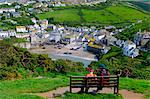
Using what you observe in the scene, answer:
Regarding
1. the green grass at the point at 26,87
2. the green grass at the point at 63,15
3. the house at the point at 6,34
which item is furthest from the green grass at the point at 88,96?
the green grass at the point at 63,15

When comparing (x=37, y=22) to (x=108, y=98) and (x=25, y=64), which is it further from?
(x=108, y=98)

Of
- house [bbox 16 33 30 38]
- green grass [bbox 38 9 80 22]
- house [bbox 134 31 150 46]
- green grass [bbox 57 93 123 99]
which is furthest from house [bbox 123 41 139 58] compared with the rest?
green grass [bbox 57 93 123 99]

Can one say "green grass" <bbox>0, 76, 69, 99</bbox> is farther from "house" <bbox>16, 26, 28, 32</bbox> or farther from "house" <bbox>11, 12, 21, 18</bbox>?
"house" <bbox>11, 12, 21, 18</bbox>

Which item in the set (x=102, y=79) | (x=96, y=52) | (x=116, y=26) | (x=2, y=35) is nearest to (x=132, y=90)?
(x=102, y=79)

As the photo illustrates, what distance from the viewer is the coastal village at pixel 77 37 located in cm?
6844

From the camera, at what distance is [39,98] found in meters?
13.5

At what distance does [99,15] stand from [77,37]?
2161cm

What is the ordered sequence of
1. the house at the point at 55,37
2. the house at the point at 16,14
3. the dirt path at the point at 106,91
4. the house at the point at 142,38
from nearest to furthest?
the dirt path at the point at 106,91
the house at the point at 142,38
the house at the point at 55,37
the house at the point at 16,14

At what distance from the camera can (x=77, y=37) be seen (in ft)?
288

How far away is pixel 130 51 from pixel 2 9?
76.6 metres

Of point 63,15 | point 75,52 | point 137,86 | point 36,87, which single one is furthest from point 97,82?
point 63,15

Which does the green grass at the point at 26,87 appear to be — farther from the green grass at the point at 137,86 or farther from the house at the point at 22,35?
the house at the point at 22,35

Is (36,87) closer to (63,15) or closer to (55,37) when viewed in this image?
(55,37)

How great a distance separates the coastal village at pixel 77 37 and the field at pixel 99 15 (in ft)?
18.3
